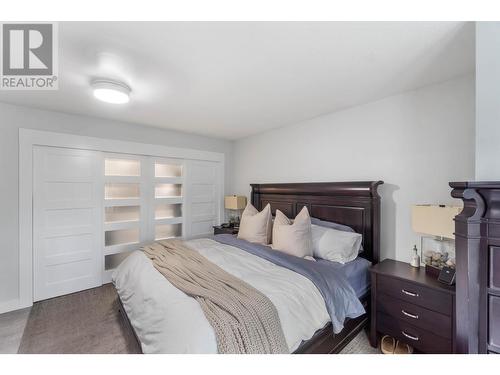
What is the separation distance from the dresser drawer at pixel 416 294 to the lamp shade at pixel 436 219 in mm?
438

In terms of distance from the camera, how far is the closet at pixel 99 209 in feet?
9.00

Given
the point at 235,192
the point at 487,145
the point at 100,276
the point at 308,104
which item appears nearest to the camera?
the point at 487,145

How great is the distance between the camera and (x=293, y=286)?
1.64m

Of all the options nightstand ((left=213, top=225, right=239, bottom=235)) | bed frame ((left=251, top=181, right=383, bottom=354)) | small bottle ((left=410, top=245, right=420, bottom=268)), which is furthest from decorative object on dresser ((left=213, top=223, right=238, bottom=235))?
small bottle ((left=410, top=245, right=420, bottom=268))

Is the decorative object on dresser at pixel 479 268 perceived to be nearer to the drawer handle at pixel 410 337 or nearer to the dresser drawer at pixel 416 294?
the dresser drawer at pixel 416 294

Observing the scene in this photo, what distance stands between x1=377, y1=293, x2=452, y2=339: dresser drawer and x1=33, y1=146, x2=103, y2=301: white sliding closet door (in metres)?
3.58

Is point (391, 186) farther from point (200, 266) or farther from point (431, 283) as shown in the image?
point (200, 266)

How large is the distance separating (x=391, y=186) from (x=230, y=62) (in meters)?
2.02

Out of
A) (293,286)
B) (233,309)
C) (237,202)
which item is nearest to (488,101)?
(293,286)

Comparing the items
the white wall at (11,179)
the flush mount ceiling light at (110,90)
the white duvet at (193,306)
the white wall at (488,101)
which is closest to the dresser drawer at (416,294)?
the white duvet at (193,306)

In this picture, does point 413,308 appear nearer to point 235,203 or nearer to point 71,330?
point 235,203

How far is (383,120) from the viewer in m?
2.35

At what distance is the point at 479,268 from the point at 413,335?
3.12ft
